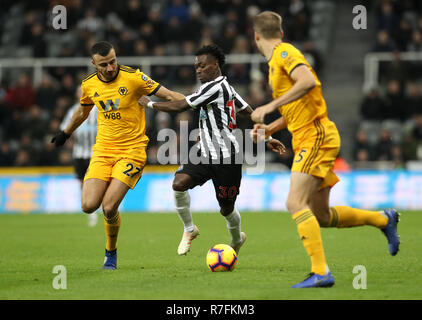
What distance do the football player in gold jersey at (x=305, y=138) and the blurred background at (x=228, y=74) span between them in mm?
9974

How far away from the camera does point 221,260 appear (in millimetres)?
8133

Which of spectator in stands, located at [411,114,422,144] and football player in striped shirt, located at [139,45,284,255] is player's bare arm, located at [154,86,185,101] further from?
spectator in stands, located at [411,114,422,144]

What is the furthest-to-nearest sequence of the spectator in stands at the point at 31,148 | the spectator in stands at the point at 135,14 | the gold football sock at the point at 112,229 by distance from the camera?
the spectator in stands at the point at 135,14, the spectator in stands at the point at 31,148, the gold football sock at the point at 112,229

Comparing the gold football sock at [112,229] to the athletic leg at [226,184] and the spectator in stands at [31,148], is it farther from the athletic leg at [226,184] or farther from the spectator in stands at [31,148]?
the spectator in stands at [31,148]

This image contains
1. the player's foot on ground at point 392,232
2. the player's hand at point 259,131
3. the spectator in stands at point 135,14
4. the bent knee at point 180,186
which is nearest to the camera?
the player's hand at point 259,131

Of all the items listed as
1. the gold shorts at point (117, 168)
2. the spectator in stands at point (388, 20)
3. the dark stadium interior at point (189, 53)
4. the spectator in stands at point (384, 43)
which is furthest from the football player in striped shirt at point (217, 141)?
the spectator in stands at point (388, 20)

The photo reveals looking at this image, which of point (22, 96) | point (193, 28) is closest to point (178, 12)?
point (193, 28)

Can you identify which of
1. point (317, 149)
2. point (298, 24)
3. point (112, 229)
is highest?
point (298, 24)

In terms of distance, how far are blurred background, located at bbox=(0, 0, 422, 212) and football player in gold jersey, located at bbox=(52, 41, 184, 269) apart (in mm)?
8956

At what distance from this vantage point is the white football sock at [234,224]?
9.00 meters

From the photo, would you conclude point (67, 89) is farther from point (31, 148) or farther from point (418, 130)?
point (418, 130)

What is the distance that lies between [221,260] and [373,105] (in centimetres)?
1158

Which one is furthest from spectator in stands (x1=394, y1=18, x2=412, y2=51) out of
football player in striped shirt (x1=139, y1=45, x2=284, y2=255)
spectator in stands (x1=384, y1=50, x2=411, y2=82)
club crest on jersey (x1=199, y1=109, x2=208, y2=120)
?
club crest on jersey (x1=199, y1=109, x2=208, y2=120)

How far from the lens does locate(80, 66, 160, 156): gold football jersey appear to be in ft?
28.3
